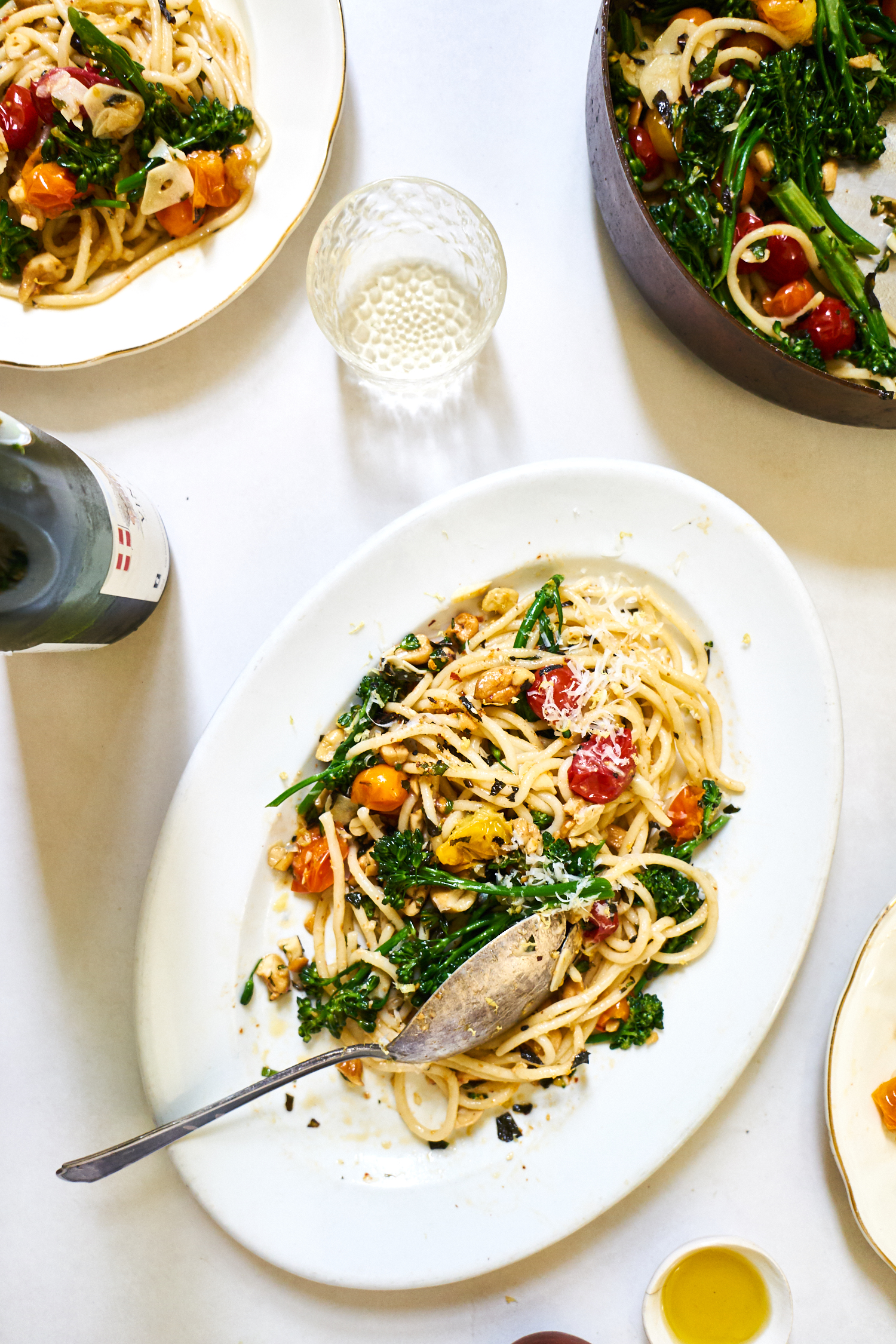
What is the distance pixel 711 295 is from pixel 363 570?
1.15 meters

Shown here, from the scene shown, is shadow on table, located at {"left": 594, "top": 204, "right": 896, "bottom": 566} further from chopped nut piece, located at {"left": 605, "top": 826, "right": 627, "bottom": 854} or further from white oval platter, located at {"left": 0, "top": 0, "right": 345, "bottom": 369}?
chopped nut piece, located at {"left": 605, "top": 826, "right": 627, "bottom": 854}

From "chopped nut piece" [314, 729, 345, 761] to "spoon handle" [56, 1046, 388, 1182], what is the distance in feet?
2.35

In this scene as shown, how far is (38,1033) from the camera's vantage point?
7.61 feet

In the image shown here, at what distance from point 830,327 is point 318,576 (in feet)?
4.94

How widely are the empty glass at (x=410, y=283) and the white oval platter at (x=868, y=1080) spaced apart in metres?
1.90

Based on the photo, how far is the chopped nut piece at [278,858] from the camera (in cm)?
211

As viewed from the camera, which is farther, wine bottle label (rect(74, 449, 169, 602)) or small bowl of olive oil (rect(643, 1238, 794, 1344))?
small bowl of olive oil (rect(643, 1238, 794, 1344))

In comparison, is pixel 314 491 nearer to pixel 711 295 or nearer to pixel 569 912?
pixel 711 295

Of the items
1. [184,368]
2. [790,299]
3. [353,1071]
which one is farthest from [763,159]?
[353,1071]

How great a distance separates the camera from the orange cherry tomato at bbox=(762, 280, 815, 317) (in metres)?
2.15

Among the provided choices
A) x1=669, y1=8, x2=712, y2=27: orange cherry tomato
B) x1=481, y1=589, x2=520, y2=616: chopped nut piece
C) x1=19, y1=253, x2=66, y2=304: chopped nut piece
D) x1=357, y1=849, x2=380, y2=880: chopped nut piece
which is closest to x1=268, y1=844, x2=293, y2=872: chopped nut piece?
x1=357, y1=849, x2=380, y2=880: chopped nut piece

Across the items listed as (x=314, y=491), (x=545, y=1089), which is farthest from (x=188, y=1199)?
(x=314, y=491)

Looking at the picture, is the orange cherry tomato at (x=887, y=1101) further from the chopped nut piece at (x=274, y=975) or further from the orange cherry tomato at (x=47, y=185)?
the orange cherry tomato at (x=47, y=185)

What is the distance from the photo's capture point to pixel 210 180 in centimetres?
212
